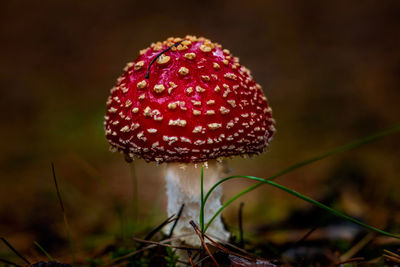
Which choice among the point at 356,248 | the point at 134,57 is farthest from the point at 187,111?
the point at 134,57

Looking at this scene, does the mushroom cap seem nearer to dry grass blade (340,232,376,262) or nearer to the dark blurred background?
dry grass blade (340,232,376,262)

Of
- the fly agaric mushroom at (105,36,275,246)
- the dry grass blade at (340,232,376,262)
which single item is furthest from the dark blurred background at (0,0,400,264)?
the fly agaric mushroom at (105,36,275,246)

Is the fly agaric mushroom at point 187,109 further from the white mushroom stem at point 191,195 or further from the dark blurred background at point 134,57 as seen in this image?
the dark blurred background at point 134,57

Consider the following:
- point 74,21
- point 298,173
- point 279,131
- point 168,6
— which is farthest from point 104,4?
point 298,173

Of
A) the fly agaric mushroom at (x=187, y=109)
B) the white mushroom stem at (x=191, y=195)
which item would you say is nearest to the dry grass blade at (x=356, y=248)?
the white mushroom stem at (x=191, y=195)

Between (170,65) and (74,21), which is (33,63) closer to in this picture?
(74,21)

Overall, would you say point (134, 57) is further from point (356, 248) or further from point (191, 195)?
point (356, 248)
